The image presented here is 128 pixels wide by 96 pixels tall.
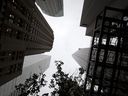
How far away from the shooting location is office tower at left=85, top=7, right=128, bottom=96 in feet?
127

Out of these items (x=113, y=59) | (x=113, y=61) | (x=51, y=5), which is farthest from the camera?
(x=51, y=5)

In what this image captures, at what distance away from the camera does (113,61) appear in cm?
4038

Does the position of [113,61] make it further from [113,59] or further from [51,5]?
[51,5]

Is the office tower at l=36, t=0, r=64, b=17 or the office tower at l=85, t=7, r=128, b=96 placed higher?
the office tower at l=36, t=0, r=64, b=17

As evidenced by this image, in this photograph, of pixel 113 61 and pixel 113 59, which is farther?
pixel 113 59

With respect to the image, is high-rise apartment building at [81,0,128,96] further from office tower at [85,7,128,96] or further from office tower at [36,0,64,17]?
office tower at [36,0,64,17]

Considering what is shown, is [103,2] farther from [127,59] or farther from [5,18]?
[5,18]

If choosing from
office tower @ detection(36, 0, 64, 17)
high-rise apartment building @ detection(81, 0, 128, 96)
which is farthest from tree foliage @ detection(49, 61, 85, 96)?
office tower @ detection(36, 0, 64, 17)

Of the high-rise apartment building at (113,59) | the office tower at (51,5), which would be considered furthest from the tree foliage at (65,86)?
the office tower at (51,5)

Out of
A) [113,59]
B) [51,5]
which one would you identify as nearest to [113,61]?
[113,59]

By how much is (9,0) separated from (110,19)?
70.8 feet

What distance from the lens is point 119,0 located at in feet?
137

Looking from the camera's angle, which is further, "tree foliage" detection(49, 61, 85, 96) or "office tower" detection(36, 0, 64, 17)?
"office tower" detection(36, 0, 64, 17)

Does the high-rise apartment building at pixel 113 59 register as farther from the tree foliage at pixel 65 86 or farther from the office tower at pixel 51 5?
the office tower at pixel 51 5
